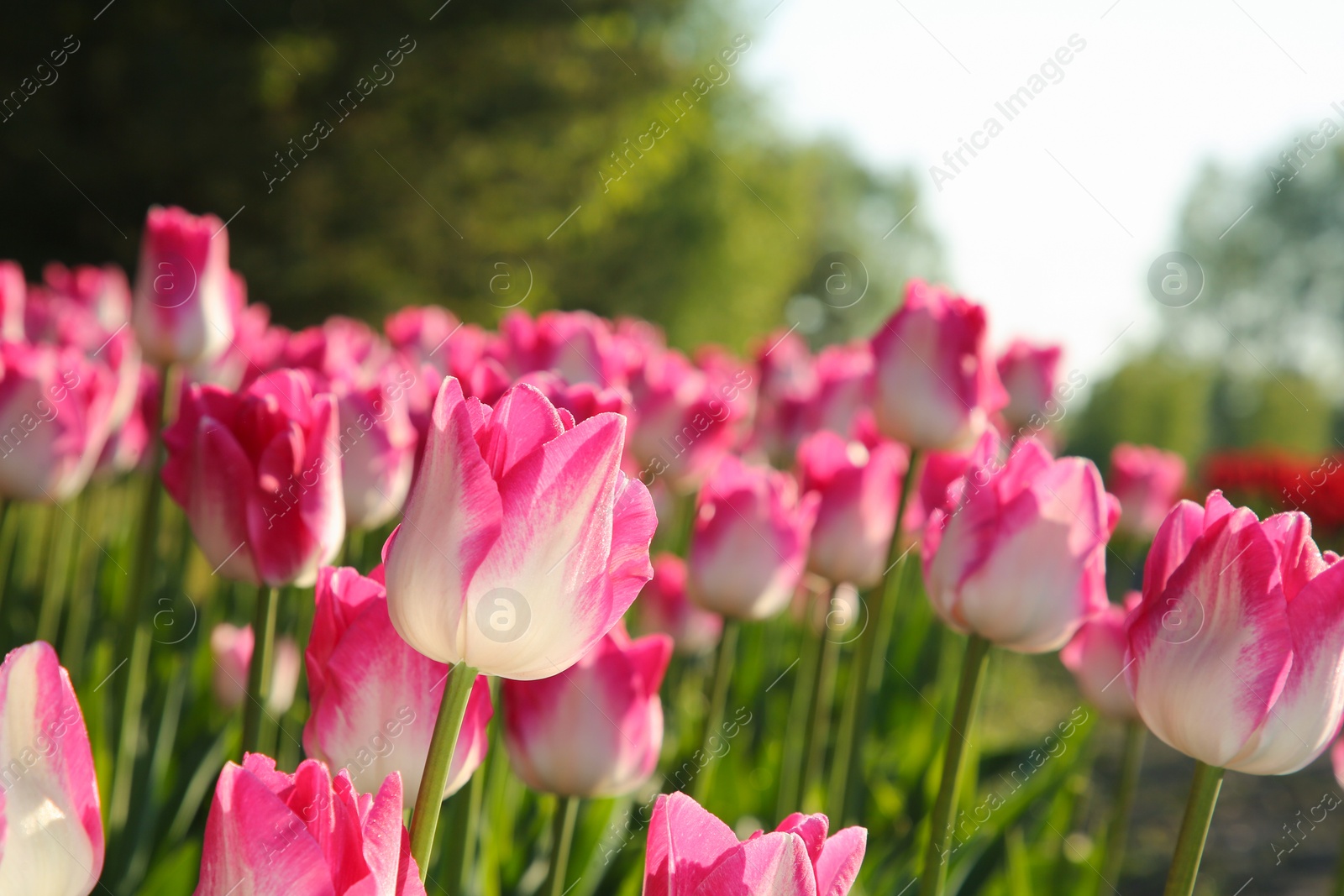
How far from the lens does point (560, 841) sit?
1.18 metres

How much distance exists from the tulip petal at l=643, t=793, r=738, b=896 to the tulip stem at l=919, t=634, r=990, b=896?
23.8 inches

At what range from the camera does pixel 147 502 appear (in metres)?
1.74

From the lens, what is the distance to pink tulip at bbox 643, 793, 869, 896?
58 centimetres

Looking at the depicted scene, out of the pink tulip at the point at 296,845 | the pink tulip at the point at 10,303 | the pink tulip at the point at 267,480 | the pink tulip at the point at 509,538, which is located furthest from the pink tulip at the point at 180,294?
the pink tulip at the point at 296,845

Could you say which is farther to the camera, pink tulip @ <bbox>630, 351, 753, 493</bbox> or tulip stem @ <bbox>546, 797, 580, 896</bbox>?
pink tulip @ <bbox>630, 351, 753, 493</bbox>

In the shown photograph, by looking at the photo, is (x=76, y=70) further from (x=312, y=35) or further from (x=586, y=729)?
(x=586, y=729)

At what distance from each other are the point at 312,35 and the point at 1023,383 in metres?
9.19

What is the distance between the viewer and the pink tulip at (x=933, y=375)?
1784 mm

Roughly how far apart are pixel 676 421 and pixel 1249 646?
1.74m

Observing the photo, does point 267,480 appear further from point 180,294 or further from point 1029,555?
point 180,294

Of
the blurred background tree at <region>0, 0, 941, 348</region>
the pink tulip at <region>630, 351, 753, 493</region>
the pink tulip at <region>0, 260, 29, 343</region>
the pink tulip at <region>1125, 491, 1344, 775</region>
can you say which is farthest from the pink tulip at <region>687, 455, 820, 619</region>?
the blurred background tree at <region>0, 0, 941, 348</region>

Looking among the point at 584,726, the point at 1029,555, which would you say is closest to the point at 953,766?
the point at 1029,555

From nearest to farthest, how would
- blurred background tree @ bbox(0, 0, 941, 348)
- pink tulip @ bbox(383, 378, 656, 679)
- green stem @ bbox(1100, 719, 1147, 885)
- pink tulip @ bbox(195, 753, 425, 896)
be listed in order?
1. pink tulip @ bbox(195, 753, 425, 896)
2. pink tulip @ bbox(383, 378, 656, 679)
3. green stem @ bbox(1100, 719, 1147, 885)
4. blurred background tree @ bbox(0, 0, 941, 348)

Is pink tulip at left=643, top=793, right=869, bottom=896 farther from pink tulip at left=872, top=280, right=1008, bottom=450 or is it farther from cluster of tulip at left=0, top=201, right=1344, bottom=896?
pink tulip at left=872, top=280, right=1008, bottom=450
